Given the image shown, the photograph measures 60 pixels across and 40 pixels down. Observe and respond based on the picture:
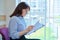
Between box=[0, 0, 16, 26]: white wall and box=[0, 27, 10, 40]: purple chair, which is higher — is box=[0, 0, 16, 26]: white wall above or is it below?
above

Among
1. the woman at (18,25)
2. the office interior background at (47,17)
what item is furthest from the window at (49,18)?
the woman at (18,25)

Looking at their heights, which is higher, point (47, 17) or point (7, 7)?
point (7, 7)

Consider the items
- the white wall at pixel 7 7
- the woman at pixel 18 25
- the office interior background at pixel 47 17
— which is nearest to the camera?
the woman at pixel 18 25

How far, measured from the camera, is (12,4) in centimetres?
311

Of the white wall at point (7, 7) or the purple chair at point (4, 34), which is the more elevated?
the white wall at point (7, 7)

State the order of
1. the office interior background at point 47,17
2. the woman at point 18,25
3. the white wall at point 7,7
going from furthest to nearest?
1. the white wall at point 7,7
2. the office interior background at point 47,17
3. the woman at point 18,25

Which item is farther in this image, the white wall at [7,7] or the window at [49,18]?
the white wall at [7,7]

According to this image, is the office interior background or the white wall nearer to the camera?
the office interior background

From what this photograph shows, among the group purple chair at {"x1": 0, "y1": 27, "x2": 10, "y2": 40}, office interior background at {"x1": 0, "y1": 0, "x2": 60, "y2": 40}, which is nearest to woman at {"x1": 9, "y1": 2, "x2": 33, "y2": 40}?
purple chair at {"x1": 0, "y1": 27, "x2": 10, "y2": 40}

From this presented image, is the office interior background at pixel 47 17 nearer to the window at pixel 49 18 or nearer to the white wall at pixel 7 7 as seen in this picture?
the window at pixel 49 18

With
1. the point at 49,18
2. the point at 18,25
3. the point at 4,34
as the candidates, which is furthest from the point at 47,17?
the point at 4,34

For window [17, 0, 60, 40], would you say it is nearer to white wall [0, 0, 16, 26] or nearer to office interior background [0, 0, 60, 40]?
office interior background [0, 0, 60, 40]

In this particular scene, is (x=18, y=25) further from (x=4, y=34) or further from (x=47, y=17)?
(x=47, y=17)

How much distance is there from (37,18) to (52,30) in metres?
0.40
